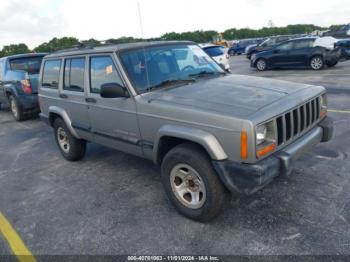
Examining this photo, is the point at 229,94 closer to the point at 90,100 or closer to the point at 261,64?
the point at 90,100

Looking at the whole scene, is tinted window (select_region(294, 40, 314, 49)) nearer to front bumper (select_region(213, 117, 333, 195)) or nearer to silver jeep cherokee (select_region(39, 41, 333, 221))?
silver jeep cherokee (select_region(39, 41, 333, 221))

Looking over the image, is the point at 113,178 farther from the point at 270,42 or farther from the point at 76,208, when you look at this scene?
the point at 270,42

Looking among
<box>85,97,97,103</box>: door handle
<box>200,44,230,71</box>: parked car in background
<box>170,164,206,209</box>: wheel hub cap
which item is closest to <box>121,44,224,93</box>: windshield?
<box>85,97,97,103</box>: door handle

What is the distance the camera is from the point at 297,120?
3.30 meters

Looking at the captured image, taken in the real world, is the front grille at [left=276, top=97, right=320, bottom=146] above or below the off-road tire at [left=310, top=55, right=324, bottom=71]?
above

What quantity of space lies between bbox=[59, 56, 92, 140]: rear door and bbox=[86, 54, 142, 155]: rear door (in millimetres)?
168

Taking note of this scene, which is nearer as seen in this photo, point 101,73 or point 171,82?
point 171,82

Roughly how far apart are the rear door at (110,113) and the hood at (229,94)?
0.43m

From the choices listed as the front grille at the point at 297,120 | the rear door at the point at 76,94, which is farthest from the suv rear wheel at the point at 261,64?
the front grille at the point at 297,120

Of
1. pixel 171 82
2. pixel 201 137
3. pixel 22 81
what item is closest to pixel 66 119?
pixel 171 82

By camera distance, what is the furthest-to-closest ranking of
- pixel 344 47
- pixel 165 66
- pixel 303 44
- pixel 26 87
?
pixel 344 47, pixel 303 44, pixel 26 87, pixel 165 66

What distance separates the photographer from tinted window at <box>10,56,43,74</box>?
9.25m

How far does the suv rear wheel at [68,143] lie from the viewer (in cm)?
543

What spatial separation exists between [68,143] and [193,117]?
3.17m
